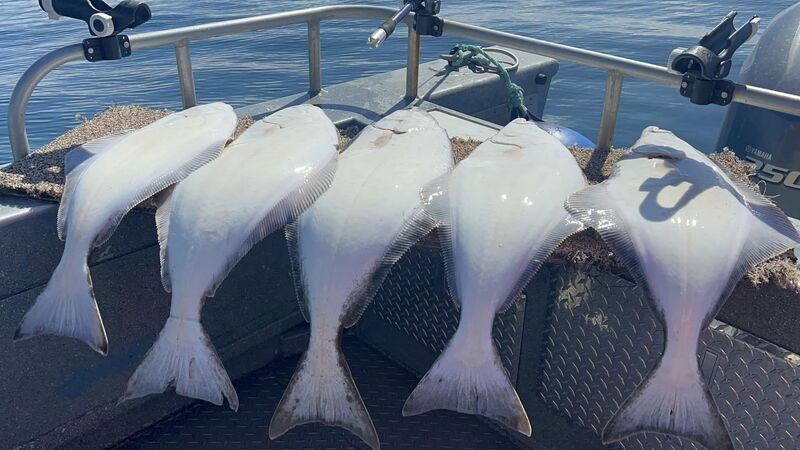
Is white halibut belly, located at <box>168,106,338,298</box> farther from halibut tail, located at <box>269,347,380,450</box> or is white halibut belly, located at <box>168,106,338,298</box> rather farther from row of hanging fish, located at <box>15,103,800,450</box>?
halibut tail, located at <box>269,347,380,450</box>

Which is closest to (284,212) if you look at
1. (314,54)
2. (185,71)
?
(185,71)

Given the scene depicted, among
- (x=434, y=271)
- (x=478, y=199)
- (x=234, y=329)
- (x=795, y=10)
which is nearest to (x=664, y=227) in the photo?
(x=478, y=199)

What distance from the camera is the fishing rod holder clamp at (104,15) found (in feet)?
8.71

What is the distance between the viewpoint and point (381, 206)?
212 cm

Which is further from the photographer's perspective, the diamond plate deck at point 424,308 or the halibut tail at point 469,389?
the diamond plate deck at point 424,308

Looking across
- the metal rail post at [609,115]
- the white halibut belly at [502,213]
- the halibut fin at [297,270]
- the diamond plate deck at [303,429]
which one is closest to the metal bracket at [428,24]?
the metal rail post at [609,115]

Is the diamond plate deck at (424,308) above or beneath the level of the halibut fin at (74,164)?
beneath

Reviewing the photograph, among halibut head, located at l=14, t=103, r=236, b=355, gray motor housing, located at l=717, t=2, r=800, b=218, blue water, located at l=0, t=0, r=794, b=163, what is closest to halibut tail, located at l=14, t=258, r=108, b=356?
halibut head, located at l=14, t=103, r=236, b=355

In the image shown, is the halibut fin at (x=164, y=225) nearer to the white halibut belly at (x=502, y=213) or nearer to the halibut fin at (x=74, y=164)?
the halibut fin at (x=74, y=164)

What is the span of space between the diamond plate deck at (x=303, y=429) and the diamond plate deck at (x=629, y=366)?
Answer: 0.43m

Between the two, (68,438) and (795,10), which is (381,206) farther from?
(795,10)

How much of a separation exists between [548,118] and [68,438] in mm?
7254

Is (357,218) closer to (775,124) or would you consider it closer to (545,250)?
(545,250)

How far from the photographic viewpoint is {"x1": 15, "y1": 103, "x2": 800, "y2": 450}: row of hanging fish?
5.89 feet
